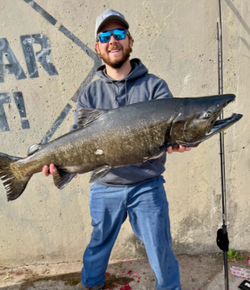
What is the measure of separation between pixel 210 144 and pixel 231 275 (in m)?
1.74

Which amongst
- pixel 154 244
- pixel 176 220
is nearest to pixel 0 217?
pixel 154 244

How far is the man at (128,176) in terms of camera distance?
2426mm

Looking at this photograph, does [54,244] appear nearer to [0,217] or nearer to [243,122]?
[0,217]

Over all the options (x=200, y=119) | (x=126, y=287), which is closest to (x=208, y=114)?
(x=200, y=119)

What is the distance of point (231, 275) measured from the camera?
3213 millimetres

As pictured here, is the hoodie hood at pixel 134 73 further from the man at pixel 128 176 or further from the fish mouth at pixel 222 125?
the fish mouth at pixel 222 125

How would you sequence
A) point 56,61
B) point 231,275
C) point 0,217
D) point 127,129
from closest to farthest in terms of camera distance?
point 127,129 → point 56,61 → point 231,275 → point 0,217

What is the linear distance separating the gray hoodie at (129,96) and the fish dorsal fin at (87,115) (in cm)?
41

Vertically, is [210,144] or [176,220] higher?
[210,144]

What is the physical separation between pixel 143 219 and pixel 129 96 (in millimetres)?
1266

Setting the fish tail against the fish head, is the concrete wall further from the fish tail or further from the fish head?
the fish head

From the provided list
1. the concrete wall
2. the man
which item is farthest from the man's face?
the concrete wall

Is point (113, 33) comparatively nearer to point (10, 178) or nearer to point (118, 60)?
point (118, 60)

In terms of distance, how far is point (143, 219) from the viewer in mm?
2520
